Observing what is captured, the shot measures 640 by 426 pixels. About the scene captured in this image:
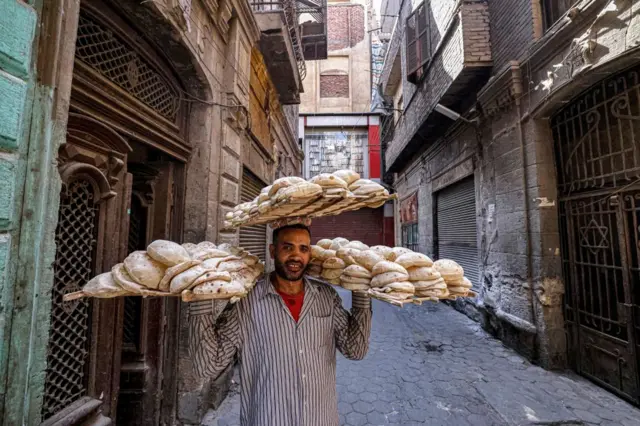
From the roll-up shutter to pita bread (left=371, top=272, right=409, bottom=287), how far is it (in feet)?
22.2

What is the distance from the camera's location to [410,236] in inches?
540

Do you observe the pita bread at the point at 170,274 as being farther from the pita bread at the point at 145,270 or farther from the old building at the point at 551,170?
the old building at the point at 551,170

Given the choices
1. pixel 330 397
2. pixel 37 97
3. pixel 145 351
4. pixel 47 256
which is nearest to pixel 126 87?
pixel 37 97

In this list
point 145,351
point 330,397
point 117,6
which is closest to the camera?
point 330,397

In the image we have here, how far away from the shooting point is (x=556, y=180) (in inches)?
196

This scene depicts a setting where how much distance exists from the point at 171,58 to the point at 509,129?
5.89 m

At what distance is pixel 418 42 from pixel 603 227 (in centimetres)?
767

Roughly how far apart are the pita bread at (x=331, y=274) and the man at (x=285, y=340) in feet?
0.50

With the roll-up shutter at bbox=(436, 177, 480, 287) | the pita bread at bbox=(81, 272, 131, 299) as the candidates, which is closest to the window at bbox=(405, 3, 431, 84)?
the roll-up shutter at bbox=(436, 177, 480, 287)

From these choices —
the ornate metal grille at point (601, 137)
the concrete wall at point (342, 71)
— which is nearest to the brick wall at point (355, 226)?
the concrete wall at point (342, 71)

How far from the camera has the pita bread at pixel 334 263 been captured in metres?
1.89

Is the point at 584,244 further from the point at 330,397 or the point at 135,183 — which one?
the point at 135,183

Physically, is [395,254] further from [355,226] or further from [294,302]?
[355,226]

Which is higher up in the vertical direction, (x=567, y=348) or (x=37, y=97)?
(x=37, y=97)
